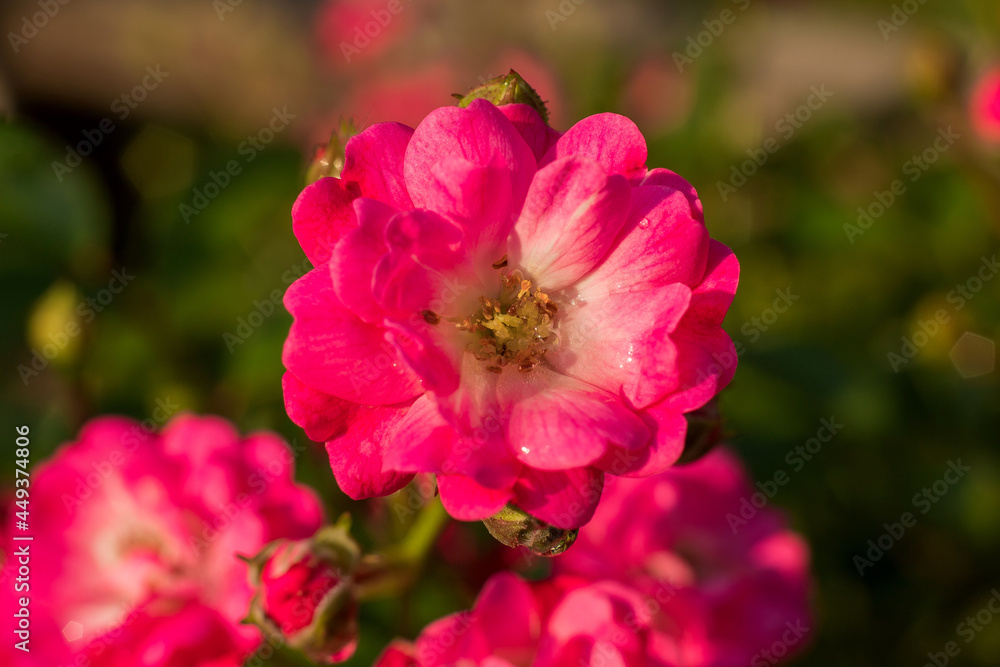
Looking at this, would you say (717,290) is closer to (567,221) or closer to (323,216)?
(567,221)

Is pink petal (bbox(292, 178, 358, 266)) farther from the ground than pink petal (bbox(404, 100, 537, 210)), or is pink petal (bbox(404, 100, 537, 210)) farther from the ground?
pink petal (bbox(404, 100, 537, 210))

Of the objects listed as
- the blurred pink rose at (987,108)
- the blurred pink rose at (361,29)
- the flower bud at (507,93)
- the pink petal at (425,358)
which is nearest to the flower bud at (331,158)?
the flower bud at (507,93)

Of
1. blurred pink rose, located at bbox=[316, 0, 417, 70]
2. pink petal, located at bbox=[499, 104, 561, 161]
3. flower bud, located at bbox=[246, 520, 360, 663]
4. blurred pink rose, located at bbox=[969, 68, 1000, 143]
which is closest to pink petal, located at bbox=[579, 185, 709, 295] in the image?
pink petal, located at bbox=[499, 104, 561, 161]

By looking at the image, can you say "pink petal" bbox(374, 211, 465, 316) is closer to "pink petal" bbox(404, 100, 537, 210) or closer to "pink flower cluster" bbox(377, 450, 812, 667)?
"pink petal" bbox(404, 100, 537, 210)

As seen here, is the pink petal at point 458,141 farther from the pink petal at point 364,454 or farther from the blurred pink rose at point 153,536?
the blurred pink rose at point 153,536

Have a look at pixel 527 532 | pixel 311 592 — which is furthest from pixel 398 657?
pixel 527 532

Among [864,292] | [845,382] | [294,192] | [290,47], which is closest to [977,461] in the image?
[845,382]
